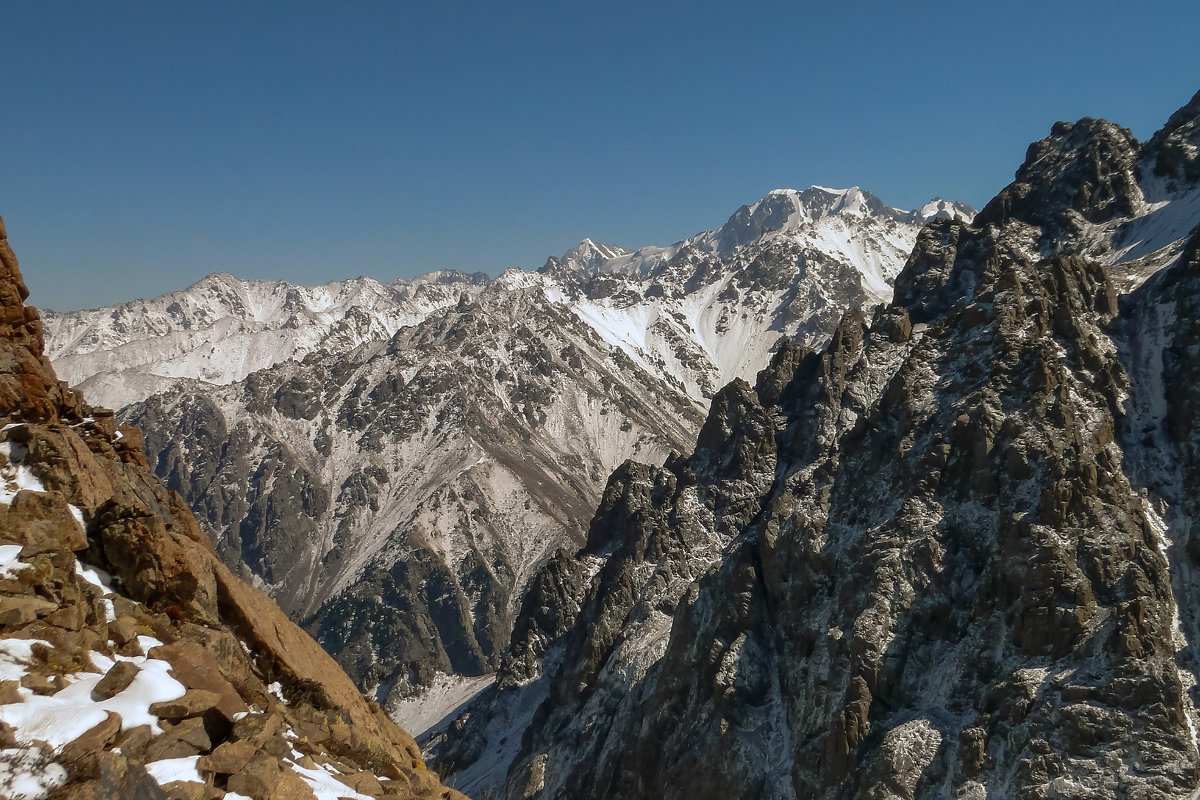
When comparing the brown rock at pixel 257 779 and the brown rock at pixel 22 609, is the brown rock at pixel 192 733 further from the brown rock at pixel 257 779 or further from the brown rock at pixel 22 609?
the brown rock at pixel 22 609

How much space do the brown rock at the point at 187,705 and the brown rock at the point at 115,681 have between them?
88 cm

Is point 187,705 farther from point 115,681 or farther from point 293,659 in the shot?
point 293,659

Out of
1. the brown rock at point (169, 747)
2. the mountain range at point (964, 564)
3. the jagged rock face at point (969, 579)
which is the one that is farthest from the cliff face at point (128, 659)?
the mountain range at point (964, 564)

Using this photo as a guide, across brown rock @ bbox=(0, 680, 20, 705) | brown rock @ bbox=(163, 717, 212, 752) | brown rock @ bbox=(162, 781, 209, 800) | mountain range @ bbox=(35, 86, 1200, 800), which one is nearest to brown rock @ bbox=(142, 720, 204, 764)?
brown rock @ bbox=(163, 717, 212, 752)

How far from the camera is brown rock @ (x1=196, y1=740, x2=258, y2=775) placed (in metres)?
18.0

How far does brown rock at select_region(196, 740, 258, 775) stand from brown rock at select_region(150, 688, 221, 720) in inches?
44.0

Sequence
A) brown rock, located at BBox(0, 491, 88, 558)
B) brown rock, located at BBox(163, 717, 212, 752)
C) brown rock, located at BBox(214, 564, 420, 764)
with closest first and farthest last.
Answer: brown rock, located at BBox(163, 717, 212, 752), brown rock, located at BBox(0, 491, 88, 558), brown rock, located at BBox(214, 564, 420, 764)

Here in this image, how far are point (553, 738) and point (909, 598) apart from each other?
61.7 meters

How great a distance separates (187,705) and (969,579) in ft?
221

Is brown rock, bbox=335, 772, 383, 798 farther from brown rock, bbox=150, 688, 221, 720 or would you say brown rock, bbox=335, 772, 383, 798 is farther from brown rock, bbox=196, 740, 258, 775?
brown rock, bbox=150, 688, 221, 720

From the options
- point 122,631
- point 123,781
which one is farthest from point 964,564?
point 123,781

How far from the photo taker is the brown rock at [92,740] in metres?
15.9

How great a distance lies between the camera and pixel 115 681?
18.5 meters

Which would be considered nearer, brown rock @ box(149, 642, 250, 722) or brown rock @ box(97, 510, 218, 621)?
brown rock @ box(149, 642, 250, 722)
